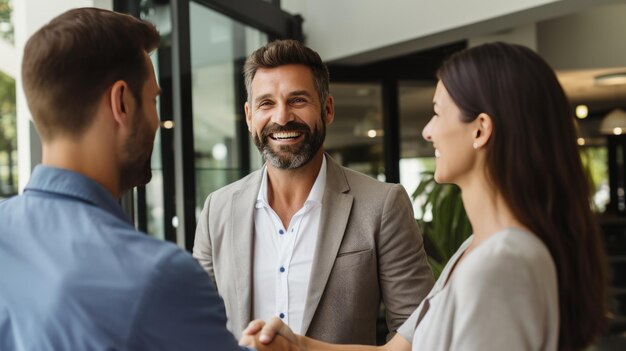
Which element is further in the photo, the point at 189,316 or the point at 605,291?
the point at 605,291

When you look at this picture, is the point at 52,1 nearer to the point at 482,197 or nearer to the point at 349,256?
the point at 349,256

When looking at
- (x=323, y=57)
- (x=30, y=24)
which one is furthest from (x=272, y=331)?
(x=323, y=57)

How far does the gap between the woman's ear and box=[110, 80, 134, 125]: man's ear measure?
586 millimetres

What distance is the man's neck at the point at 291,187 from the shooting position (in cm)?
211

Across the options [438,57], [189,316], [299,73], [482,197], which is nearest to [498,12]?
[438,57]

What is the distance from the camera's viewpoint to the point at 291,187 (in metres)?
2.12

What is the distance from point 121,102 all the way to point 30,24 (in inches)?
99.9

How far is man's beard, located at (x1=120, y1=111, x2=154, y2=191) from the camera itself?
1.17m

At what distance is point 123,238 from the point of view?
1016mm

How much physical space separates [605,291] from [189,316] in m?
0.73

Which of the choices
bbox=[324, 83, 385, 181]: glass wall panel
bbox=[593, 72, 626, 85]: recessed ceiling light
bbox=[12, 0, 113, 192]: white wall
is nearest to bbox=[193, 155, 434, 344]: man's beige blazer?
bbox=[12, 0, 113, 192]: white wall

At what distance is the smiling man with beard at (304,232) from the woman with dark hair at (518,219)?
2.11ft

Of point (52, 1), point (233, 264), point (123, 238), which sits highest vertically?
point (52, 1)

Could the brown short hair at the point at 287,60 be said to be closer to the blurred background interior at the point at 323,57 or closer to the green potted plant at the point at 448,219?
the blurred background interior at the point at 323,57
